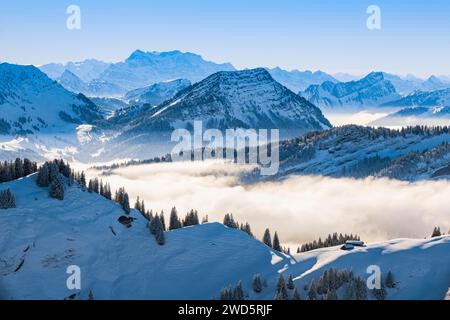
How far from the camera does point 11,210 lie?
128 metres

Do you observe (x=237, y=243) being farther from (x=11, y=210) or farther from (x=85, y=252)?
(x=11, y=210)

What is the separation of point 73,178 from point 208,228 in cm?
4145

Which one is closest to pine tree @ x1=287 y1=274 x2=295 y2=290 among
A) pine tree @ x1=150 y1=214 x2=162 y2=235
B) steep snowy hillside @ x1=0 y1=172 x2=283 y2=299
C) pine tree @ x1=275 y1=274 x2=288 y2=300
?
pine tree @ x1=275 y1=274 x2=288 y2=300

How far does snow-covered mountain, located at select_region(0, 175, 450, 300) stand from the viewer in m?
118

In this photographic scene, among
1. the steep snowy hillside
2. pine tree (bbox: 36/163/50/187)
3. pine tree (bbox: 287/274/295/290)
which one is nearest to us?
pine tree (bbox: 287/274/295/290)

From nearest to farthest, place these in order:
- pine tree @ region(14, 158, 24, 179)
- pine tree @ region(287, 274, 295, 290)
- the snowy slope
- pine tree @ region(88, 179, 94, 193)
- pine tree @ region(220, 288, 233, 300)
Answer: the snowy slope < pine tree @ region(220, 288, 233, 300) < pine tree @ region(287, 274, 295, 290) < pine tree @ region(88, 179, 94, 193) < pine tree @ region(14, 158, 24, 179)

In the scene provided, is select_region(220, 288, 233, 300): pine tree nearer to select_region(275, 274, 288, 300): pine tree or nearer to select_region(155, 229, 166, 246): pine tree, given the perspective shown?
select_region(275, 274, 288, 300): pine tree

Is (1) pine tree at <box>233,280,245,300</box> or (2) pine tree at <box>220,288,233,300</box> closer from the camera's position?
(2) pine tree at <box>220,288,233,300</box>

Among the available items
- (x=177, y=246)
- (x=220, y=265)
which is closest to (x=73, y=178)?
(x=177, y=246)

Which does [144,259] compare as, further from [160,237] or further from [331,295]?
[331,295]

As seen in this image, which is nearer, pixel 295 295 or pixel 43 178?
pixel 295 295

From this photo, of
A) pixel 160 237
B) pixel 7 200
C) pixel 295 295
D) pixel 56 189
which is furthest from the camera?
pixel 160 237

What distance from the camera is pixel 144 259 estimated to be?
136m

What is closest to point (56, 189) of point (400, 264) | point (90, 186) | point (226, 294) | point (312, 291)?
point (90, 186)
